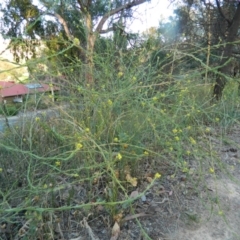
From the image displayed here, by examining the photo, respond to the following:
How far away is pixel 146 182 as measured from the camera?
1849 millimetres

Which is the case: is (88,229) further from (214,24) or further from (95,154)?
(214,24)

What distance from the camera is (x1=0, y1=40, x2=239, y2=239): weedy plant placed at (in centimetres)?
142

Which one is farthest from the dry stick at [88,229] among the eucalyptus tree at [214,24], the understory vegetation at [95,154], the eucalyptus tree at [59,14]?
the eucalyptus tree at [59,14]

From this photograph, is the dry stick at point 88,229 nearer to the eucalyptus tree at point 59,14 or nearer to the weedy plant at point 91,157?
the weedy plant at point 91,157

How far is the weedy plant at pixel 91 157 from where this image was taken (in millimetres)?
1424

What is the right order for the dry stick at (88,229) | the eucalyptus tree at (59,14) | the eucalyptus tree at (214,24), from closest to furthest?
the dry stick at (88,229)
the eucalyptus tree at (214,24)
the eucalyptus tree at (59,14)

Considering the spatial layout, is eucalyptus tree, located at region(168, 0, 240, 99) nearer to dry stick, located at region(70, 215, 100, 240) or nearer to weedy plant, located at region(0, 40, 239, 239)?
weedy plant, located at region(0, 40, 239, 239)

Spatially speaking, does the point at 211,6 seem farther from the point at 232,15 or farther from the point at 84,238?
the point at 84,238

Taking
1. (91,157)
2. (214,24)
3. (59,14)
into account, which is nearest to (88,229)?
(91,157)

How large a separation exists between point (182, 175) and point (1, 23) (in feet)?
27.5

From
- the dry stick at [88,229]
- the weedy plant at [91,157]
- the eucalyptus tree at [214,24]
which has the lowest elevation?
the dry stick at [88,229]

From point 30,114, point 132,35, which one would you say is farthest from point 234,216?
point 132,35

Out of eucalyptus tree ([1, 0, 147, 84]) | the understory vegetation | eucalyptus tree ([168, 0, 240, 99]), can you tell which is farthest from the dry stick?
eucalyptus tree ([1, 0, 147, 84])

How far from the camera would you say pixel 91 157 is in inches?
62.9
